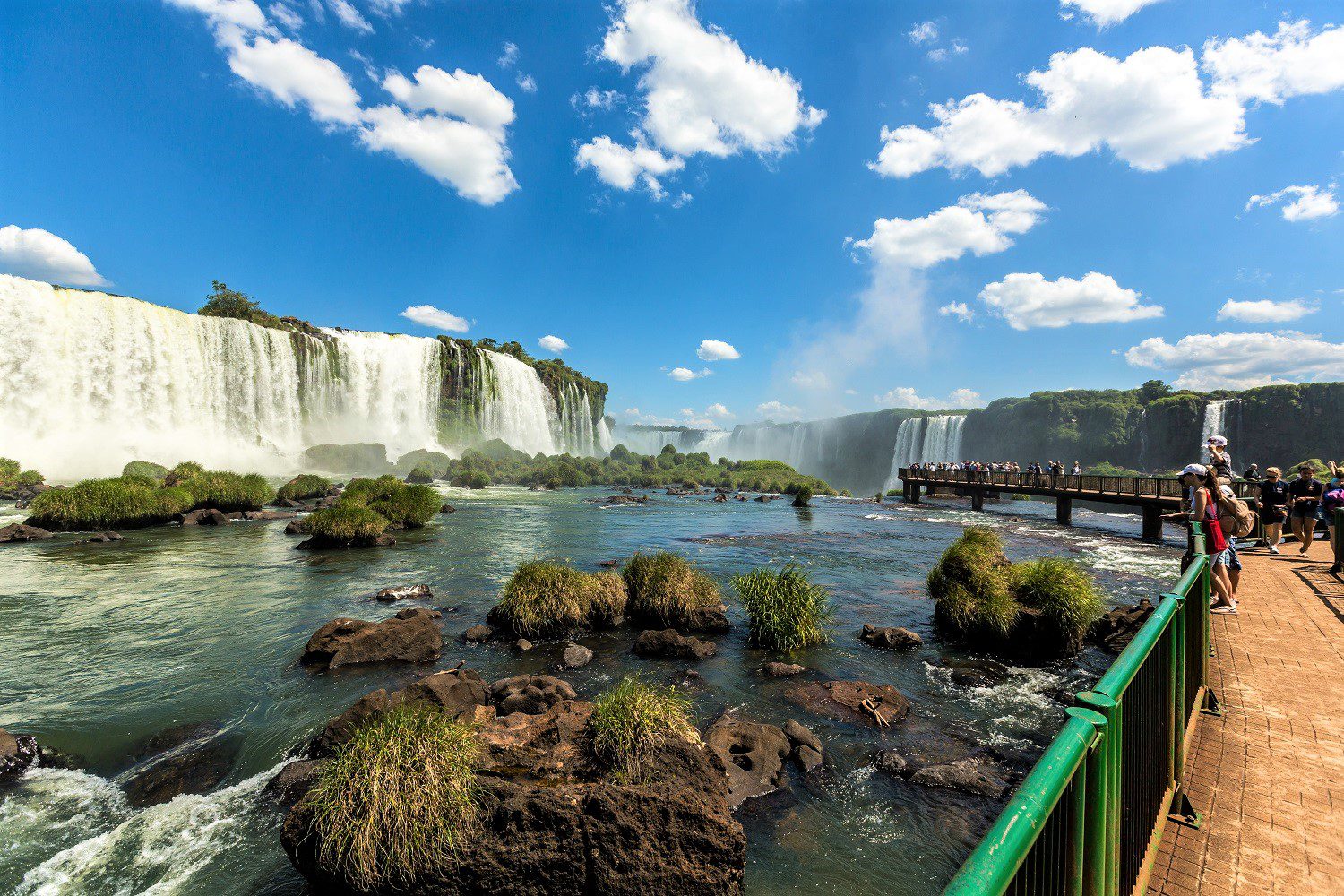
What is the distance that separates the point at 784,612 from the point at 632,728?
6.61 m

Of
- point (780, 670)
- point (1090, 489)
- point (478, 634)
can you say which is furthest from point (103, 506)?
point (1090, 489)

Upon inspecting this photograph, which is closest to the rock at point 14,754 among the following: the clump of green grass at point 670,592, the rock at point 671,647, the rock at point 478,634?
the rock at point 478,634

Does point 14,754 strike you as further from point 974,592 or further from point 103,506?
point 103,506

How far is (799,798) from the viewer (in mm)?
7094

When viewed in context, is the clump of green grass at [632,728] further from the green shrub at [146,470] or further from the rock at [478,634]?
the green shrub at [146,470]

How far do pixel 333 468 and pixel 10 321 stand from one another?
85.1 ft

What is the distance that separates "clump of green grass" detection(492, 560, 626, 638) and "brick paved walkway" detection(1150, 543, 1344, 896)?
10878 mm

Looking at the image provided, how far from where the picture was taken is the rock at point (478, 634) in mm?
12791

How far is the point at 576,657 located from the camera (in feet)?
37.9

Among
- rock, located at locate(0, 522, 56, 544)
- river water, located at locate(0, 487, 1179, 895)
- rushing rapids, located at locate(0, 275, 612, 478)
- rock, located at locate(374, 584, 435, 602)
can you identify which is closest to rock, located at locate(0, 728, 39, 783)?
river water, located at locate(0, 487, 1179, 895)

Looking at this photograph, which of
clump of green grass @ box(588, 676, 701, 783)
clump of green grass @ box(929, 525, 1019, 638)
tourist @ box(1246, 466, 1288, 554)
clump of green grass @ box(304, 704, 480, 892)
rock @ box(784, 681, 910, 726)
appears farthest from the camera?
tourist @ box(1246, 466, 1288, 554)

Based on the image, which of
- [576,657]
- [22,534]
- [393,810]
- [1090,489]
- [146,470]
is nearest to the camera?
[393,810]

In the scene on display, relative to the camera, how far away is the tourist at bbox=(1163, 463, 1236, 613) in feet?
29.4

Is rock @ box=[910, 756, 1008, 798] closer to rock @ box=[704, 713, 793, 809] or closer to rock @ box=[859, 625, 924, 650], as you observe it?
rock @ box=[704, 713, 793, 809]
